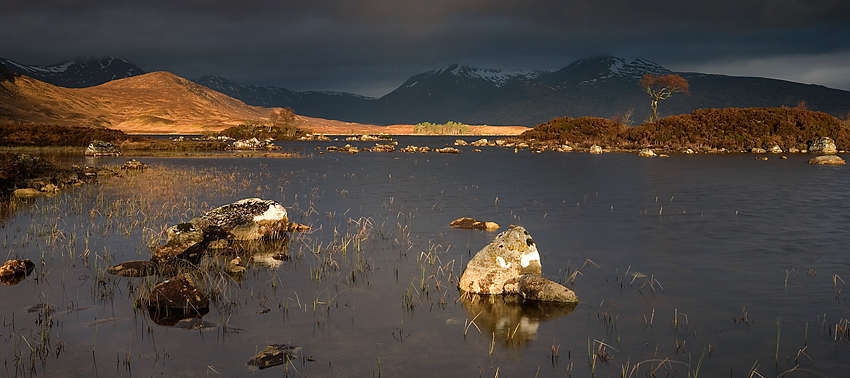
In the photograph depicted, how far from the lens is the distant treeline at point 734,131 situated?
8056 cm

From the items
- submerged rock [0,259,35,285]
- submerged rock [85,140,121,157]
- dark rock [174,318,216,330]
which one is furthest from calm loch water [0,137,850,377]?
submerged rock [85,140,121,157]

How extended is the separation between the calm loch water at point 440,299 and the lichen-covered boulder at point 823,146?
6538cm

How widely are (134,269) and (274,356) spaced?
6685mm

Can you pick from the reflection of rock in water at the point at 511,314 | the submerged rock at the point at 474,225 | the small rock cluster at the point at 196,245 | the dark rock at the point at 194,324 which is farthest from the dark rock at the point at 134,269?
the submerged rock at the point at 474,225

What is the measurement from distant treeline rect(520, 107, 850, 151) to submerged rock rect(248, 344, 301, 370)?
84454 mm

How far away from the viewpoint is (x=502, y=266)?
11867mm

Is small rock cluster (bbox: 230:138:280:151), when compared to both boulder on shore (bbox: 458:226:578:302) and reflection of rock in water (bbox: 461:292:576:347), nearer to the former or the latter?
boulder on shore (bbox: 458:226:578:302)

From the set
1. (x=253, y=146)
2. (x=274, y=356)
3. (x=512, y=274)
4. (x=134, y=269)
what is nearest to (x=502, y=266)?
(x=512, y=274)

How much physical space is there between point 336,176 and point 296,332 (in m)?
32.9

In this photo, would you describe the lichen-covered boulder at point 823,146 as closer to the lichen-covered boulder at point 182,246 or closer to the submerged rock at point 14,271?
the lichen-covered boulder at point 182,246

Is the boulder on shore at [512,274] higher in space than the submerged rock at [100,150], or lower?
lower

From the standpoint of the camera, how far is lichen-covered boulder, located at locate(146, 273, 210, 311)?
10.3m

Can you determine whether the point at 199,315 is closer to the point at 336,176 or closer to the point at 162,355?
the point at 162,355

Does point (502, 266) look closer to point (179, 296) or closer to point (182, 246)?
point (179, 296)
